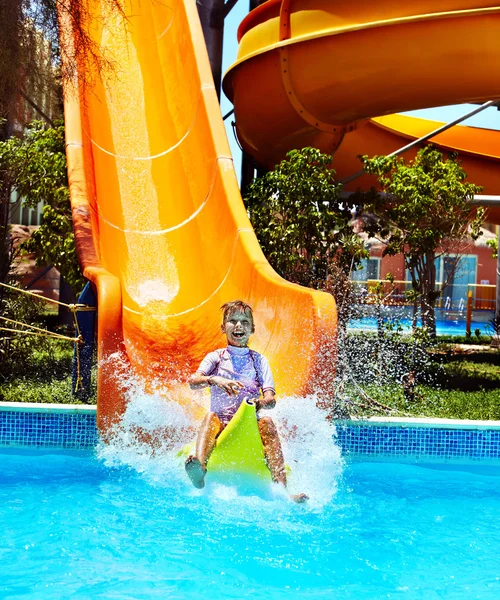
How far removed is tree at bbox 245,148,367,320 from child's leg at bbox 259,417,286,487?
2583 millimetres

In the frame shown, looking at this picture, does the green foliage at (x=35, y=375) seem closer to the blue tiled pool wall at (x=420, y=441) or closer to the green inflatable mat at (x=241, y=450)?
the blue tiled pool wall at (x=420, y=441)

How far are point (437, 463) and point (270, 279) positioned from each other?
4.85 feet

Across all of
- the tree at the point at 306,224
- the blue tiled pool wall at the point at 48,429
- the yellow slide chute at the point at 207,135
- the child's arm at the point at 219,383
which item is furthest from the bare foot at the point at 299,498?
the tree at the point at 306,224

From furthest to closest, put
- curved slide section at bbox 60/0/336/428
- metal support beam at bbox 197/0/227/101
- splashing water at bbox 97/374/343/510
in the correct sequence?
metal support beam at bbox 197/0/227/101 → curved slide section at bbox 60/0/336/428 → splashing water at bbox 97/374/343/510

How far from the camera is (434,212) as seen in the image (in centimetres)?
609

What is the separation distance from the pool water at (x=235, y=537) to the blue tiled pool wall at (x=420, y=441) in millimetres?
437

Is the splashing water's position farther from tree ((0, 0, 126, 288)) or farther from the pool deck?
tree ((0, 0, 126, 288))

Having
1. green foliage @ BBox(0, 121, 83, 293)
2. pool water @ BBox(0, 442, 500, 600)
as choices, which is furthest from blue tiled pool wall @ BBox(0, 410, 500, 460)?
green foliage @ BBox(0, 121, 83, 293)

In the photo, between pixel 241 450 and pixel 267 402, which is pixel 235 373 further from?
pixel 241 450

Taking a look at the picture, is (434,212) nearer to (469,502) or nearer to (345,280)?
(345,280)

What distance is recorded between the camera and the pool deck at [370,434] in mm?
4523

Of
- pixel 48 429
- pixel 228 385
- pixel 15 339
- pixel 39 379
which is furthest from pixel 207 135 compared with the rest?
pixel 228 385

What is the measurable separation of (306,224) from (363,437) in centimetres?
198

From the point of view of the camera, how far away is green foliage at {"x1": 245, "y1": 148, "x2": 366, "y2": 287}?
595 cm
